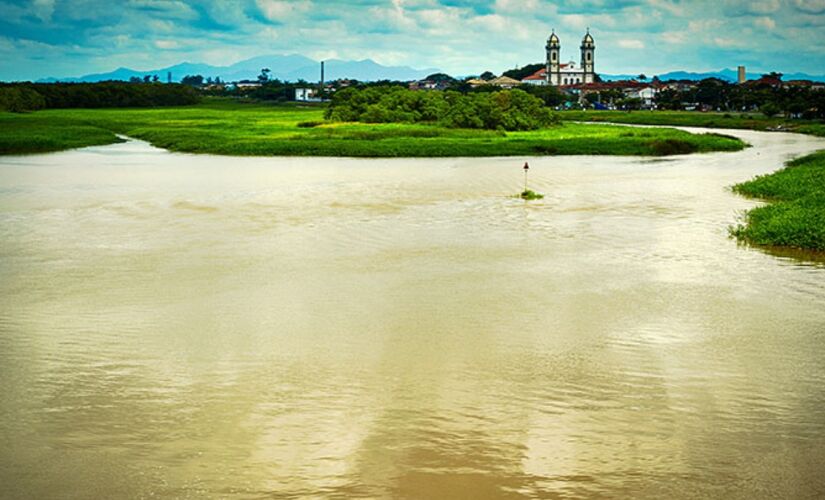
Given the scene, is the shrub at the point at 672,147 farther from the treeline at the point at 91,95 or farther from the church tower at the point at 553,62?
the church tower at the point at 553,62

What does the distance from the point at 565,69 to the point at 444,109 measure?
351ft

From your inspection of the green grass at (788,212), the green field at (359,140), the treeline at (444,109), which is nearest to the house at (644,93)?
the treeline at (444,109)

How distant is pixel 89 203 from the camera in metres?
23.5

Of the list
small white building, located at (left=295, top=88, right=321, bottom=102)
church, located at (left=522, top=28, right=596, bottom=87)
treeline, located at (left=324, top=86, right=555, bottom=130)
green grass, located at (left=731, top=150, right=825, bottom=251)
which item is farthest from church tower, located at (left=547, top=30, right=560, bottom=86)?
green grass, located at (left=731, top=150, right=825, bottom=251)

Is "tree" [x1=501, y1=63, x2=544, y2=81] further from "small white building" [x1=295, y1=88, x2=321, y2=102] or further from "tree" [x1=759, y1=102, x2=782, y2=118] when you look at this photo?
"tree" [x1=759, y1=102, x2=782, y2=118]

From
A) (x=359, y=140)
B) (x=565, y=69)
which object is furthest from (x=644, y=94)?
(x=359, y=140)

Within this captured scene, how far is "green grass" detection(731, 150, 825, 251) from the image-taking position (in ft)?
54.3

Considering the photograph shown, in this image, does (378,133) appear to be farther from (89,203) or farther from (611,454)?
(611,454)

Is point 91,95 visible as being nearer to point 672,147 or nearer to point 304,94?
point 304,94

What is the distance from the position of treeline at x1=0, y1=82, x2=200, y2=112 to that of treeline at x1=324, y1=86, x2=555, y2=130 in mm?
28217

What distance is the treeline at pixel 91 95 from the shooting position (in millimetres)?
70438

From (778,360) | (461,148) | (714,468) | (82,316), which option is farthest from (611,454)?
(461,148)

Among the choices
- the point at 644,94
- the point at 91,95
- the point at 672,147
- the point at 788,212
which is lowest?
the point at 788,212

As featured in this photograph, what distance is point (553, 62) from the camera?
15475 centimetres
